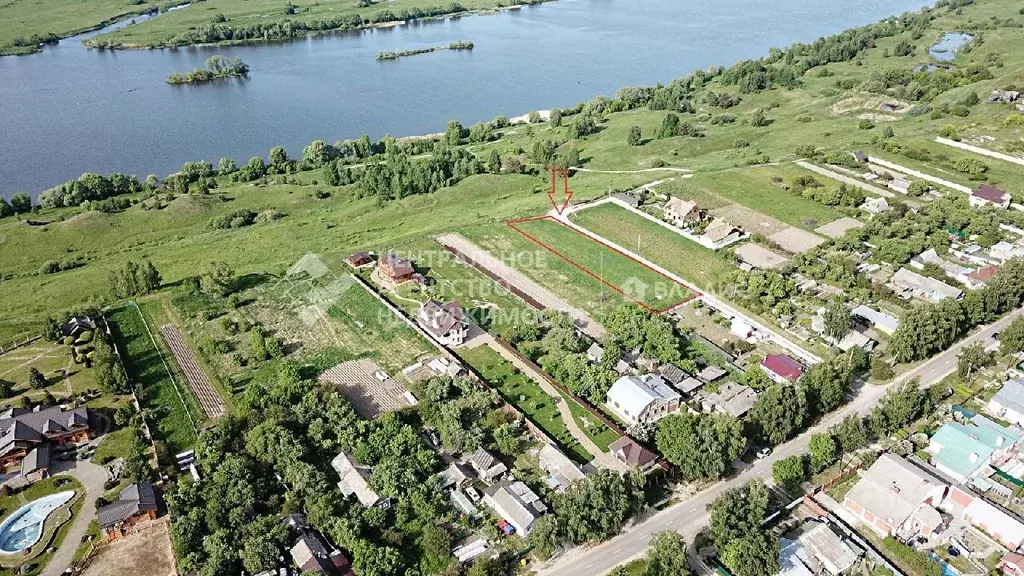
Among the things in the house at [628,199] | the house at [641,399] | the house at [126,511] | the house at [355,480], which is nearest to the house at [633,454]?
the house at [641,399]

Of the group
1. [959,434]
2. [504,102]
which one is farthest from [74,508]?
[504,102]

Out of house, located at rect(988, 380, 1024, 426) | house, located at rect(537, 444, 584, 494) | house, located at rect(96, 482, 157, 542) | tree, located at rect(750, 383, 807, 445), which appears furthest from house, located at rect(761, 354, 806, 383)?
house, located at rect(96, 482, 157, 542)

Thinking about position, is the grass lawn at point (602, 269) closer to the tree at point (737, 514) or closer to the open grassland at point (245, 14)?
the tree at point (737, 514)

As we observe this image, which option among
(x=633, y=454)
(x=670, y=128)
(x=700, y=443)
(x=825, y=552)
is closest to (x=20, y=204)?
(x=633, y=454)

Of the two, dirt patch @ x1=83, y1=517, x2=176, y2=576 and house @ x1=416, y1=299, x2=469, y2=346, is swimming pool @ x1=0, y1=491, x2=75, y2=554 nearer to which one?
dirt patch @ x1=83, y1=517, x2=176, y2=576

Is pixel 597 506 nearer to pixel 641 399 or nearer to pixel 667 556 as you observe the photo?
pixel 667 556

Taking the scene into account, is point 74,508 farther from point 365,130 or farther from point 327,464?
point 365,130
